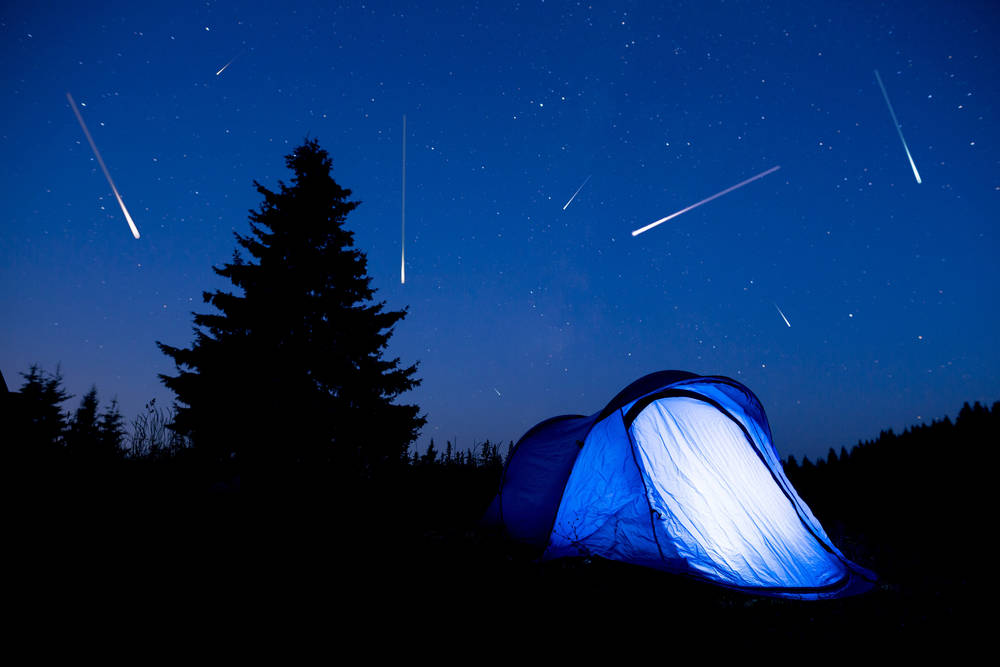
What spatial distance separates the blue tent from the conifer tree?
4764 millimetres

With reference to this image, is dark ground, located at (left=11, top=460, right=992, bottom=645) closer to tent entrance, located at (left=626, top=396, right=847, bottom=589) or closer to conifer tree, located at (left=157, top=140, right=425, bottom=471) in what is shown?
tent entrance, located at (left=626, top=396, right=847, bottom=589)

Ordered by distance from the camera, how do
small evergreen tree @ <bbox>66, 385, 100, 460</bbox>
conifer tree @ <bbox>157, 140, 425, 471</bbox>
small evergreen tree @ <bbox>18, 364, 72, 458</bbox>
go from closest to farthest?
small evergreen tree @ <bbox>18, 364, 72, 458</bbox>, small evergreen tree @ <bbox>66, 385, 100, 460</bbox>, conifer tree @ <bbox>157, 140, 425, 471</bbox>

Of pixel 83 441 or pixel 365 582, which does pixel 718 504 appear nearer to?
pixel 365 582

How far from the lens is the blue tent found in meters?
4.25

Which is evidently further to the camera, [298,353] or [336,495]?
[298,353]

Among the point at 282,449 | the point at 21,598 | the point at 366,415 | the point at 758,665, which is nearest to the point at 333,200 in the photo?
the point at 366,415

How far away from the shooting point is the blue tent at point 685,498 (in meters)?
4.25

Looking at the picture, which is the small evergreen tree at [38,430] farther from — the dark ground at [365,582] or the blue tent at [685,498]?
the blue tent at [685,498]

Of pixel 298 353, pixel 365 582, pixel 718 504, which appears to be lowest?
pixel 365 582

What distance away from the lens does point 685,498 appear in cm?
465

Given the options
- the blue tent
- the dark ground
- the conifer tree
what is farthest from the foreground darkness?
the conifer tree

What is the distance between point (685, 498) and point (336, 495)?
4.98 meters

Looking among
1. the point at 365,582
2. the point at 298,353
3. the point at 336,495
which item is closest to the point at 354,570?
the point at 365,582

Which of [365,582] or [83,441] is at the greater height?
[83,441]
